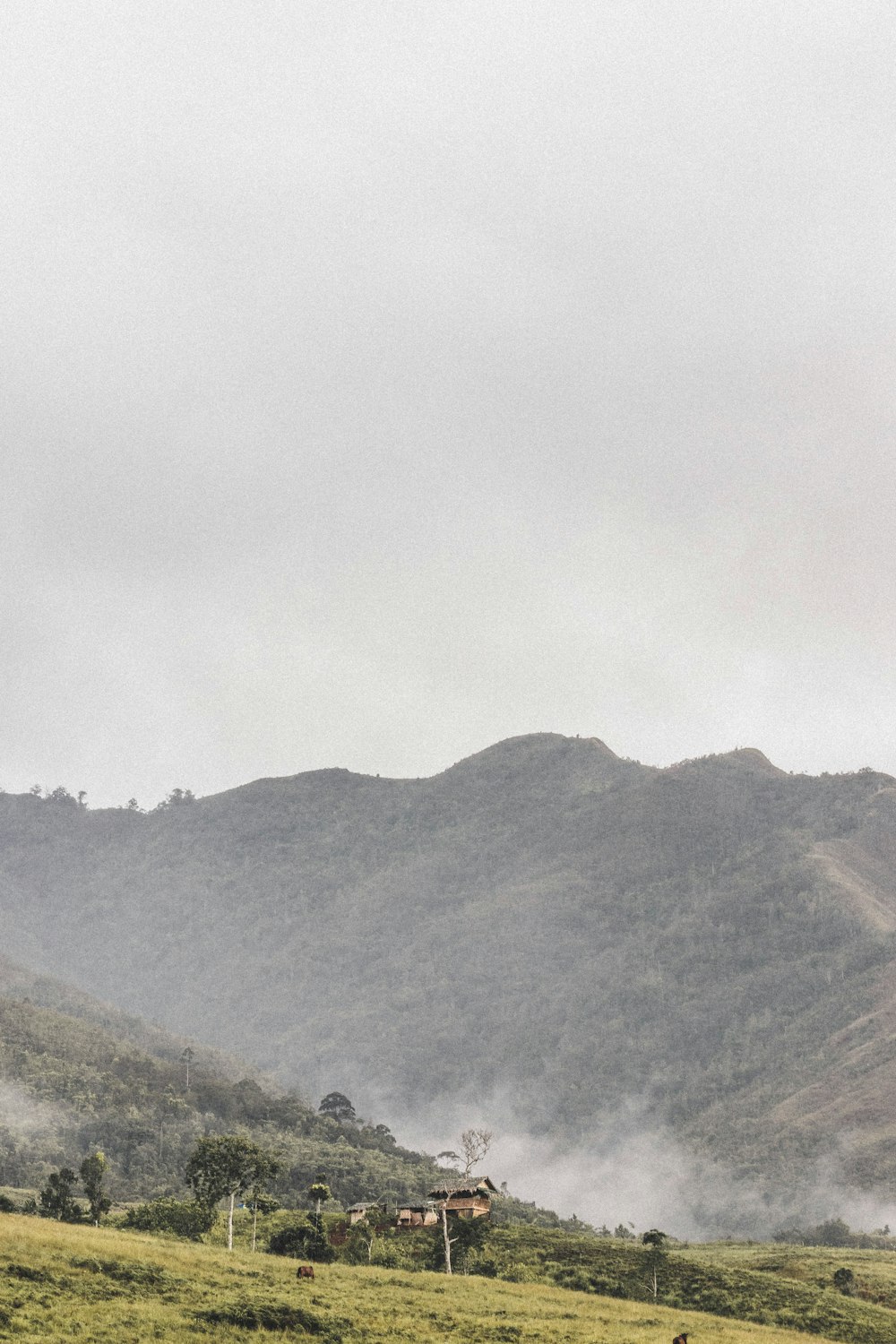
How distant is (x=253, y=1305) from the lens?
61156 mm

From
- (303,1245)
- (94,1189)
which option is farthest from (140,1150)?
(303,1245)

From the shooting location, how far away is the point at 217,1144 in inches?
3597

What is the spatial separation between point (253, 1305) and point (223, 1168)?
3054 cm

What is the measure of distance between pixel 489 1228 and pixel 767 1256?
90.1 ft

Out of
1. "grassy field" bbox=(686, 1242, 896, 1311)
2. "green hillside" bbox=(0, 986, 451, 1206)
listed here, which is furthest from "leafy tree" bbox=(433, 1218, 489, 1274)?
"green hillside" bbox=(0, 986, 451, 1206)

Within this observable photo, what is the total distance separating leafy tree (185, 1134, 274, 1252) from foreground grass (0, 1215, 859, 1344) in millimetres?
11488

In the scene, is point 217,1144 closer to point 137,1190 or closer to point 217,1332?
point 217,1332

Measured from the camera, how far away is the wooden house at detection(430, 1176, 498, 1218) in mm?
108688

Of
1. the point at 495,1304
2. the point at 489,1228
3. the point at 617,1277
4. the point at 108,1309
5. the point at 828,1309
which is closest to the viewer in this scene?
the point at 108,1309

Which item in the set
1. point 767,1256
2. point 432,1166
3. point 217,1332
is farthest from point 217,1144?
point 432,1166

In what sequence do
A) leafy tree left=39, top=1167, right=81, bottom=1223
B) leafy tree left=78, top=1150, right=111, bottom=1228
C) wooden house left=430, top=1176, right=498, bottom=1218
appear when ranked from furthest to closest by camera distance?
1. wooden house left=430, top=1176, right=498, bottom=1218
2. leafy tree left=39, top=1167, right=81, bottom=1223
3. leafy tree left=78, top=1150, right=111, bottom=1228

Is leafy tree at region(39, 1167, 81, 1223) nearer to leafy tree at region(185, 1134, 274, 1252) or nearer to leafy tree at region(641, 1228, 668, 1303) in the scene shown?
leafy tree at region(185, 1134, 274, 1252)

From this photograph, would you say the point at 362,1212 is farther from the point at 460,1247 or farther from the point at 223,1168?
the point at 223,1168

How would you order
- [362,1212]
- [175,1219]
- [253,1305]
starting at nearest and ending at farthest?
[253,1305] < [175,1219] < [362,1212]
